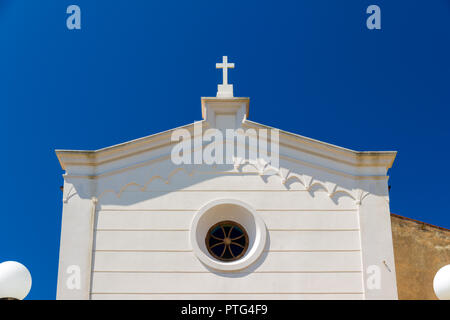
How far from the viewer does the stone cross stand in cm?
1291

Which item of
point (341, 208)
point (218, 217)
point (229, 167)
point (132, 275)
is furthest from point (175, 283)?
point (341, 208)

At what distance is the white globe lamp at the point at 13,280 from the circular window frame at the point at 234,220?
127 inches

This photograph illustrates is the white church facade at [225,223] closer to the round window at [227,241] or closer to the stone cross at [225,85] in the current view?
the round window at [227,241]

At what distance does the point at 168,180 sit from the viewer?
11.8 meters

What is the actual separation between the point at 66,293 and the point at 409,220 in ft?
32.0

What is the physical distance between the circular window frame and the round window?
9 centimetres

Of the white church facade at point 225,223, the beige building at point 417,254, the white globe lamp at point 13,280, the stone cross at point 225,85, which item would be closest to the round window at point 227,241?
the white church facade at point 225,223

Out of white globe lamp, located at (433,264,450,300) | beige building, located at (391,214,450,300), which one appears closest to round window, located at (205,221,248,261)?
white globe lamp, located at (433,264,450,300)

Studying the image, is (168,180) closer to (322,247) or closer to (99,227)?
(99,227)

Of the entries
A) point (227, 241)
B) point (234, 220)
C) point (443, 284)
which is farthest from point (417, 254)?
point (227, 241)

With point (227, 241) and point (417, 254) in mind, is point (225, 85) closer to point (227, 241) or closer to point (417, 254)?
point (227, 241)

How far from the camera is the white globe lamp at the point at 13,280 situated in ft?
31.6
